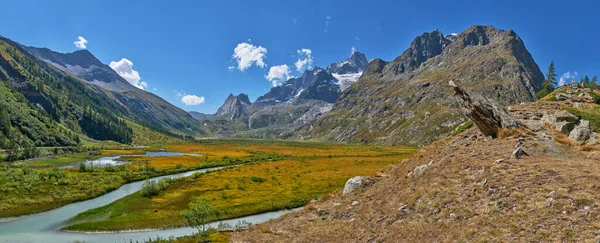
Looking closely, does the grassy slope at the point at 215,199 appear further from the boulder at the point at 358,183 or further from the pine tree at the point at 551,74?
the pine tree at the point at 551,74

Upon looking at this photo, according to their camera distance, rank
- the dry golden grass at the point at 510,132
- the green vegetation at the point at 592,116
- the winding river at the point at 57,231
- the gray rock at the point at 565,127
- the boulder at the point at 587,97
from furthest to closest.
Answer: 1. the boulder at the point at 587,97
2. the winding river at the point at 57,231
3. the green vegetation at the point at 592,116
4. the gray rock at the point at 565,127
5. the dry golden grass at the point at 510,132

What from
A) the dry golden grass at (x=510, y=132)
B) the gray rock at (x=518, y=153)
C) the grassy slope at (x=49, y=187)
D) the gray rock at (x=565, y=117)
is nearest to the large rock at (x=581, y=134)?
the gray rock at (x=565, y=117)

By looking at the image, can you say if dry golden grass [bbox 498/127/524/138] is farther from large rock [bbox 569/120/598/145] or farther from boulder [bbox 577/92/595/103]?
boulder [bbox 577/92/595/103]

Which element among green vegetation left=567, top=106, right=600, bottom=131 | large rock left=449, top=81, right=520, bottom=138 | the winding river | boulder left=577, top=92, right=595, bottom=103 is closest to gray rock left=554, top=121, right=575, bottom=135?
large rock left=449, top=81, right=520, bottom=138

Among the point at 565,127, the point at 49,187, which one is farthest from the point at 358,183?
the point at 49,187

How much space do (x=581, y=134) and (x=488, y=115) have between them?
343 inches

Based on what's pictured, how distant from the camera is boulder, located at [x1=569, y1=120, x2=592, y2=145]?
31922mm

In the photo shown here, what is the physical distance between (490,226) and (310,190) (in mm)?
59670

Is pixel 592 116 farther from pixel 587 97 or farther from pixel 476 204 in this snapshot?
pixel 476 204

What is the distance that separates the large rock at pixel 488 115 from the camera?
37.4m

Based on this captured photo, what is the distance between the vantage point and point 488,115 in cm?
3831

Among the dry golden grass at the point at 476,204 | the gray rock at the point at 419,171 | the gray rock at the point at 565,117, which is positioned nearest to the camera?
the dry golden grass at the point at 476,204

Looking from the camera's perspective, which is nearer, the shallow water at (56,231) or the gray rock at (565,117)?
the gray rock at (565,117)

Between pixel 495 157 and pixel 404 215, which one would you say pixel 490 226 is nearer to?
pixel 404 215
